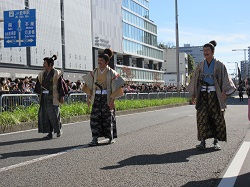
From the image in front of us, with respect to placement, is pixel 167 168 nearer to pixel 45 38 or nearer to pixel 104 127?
pixel 104 127

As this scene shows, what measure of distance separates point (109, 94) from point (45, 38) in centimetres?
3859

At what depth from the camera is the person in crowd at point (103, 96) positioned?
7.49m

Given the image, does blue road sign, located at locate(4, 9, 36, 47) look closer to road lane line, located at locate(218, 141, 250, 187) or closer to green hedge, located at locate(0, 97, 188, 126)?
green hedge, located at locate(0, 97, 188, 126)

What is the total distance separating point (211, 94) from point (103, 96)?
2027mm

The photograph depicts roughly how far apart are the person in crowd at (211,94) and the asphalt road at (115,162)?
0.33 metres

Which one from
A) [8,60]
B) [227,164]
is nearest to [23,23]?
[8,60]

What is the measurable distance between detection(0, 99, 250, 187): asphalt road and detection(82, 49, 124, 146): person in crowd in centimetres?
37

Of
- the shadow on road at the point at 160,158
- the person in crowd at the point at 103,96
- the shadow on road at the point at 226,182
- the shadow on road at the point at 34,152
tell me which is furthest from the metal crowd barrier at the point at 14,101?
the shadow on road at the point at 226,182

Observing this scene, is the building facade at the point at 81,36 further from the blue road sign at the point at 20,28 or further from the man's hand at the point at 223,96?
the man's hand at the point at 223,96

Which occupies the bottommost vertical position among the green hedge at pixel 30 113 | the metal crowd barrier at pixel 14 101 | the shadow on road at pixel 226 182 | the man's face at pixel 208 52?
the shadow on road at pixel 226 182

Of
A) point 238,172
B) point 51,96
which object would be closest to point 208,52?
point 238,172

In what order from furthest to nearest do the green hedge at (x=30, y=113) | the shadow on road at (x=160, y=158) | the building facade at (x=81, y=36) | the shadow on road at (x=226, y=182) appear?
the building facade at (x=81, y=36), the green hedge at (x=30, y=113), the shadow on road at (x=160, y=158), the shadow on road at (x=226, y=182)

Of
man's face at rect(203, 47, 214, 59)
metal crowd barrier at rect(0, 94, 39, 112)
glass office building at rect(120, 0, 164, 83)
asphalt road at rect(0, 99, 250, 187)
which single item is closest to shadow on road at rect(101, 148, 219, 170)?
asphalt road at rect(0, 99, 250, 187)

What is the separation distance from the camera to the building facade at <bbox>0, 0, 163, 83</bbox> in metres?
41.0
